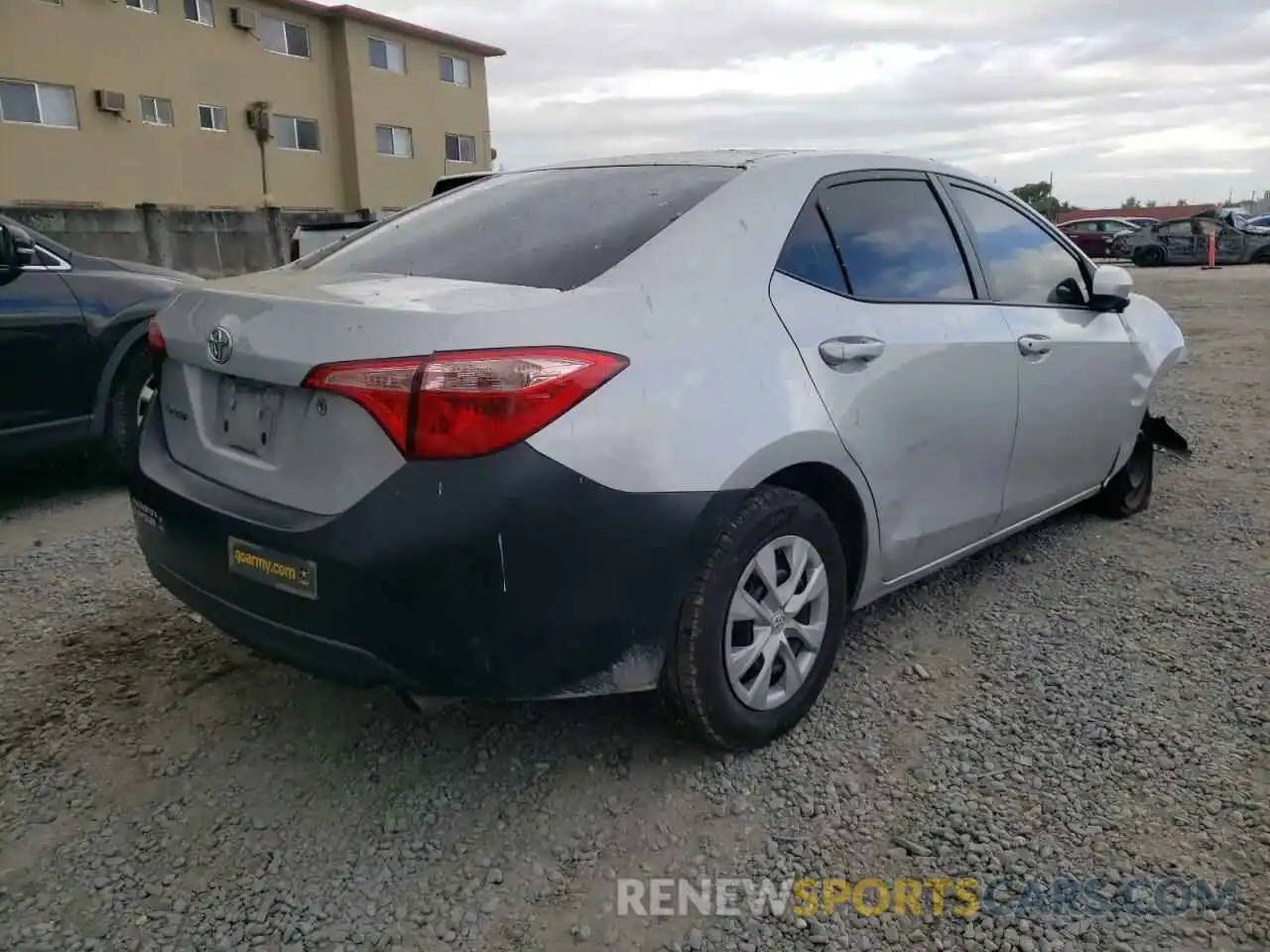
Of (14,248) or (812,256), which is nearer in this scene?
(812,256)

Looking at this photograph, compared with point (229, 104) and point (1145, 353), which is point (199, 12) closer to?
point (229, 104)

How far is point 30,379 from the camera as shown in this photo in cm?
495

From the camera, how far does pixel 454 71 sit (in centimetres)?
3216

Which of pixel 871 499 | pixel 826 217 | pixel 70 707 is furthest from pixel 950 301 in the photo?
pixel 70 707

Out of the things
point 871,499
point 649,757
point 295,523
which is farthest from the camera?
point 871,499

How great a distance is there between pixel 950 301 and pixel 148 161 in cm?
2453

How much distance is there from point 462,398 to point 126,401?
13.2 ft

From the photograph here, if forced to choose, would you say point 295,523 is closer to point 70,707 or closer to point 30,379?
point 70,707

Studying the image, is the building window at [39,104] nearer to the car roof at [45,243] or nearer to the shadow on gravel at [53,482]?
the shadow on gravel at [53,482]

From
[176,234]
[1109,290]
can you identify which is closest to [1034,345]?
[1109,290]

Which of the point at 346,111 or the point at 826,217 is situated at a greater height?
the point at 346,111

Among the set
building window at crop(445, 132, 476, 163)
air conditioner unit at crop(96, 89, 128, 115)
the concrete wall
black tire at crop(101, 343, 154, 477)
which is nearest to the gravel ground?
black tire at crop(101, 343, 154, 477)

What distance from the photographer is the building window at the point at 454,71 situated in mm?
31656

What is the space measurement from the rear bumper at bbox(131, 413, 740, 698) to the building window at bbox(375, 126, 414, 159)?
29.6 meters
